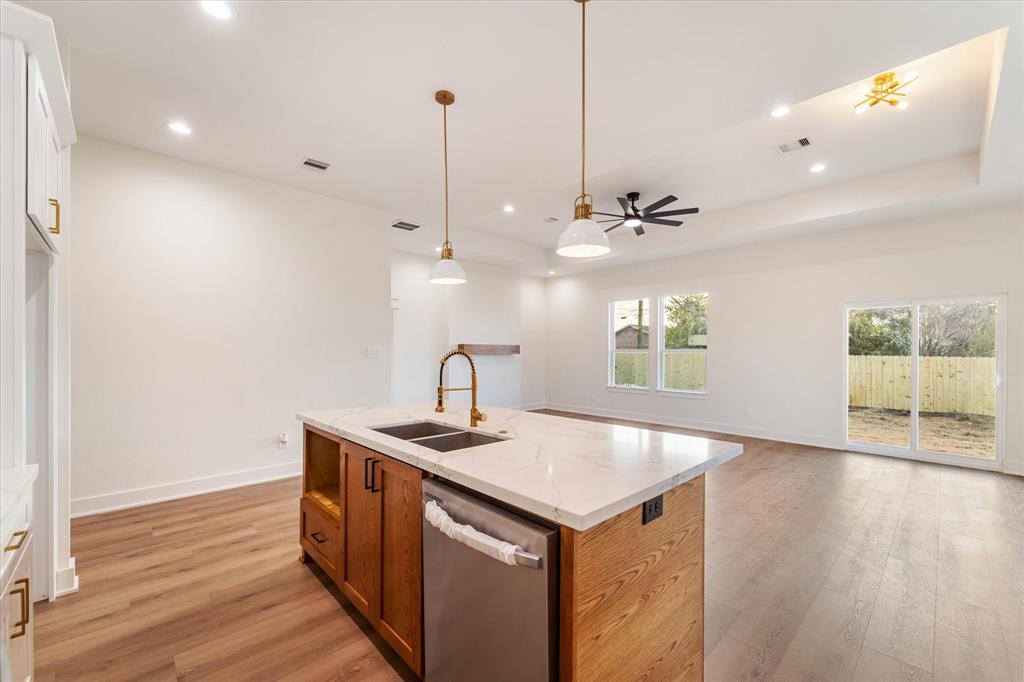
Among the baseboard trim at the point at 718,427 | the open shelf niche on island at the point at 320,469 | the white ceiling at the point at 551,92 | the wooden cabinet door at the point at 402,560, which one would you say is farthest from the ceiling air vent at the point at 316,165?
the baseboard trim at the point at 718,427

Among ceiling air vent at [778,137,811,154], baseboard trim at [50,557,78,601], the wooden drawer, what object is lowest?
baseboard trim at [50,557,78,601]

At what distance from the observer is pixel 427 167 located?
3809mm

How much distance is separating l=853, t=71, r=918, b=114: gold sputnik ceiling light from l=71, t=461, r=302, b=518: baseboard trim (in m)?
5.71

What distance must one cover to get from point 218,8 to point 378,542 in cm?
260

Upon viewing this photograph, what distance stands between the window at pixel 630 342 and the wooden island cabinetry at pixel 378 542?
20.6 ft

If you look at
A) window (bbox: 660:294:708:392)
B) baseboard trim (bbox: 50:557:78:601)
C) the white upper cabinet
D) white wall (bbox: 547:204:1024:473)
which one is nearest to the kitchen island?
baseboard trim (bbox: 50:557:78:601)

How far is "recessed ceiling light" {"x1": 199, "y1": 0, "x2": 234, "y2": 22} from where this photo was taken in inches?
79.0

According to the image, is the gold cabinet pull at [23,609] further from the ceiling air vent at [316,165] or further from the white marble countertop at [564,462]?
the ceiling air vent at [316,165]

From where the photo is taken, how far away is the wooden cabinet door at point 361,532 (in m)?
1.84

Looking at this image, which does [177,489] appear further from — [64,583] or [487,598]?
[487,598]

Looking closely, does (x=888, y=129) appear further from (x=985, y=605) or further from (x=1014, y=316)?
(x=985, y=605)

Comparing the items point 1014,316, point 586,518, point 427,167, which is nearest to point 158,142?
point 427,167

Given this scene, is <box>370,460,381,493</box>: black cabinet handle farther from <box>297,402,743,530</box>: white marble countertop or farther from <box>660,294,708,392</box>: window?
<box>660,294,708,392</box>: window

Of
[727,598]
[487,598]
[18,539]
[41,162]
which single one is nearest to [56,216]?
[41,162]
